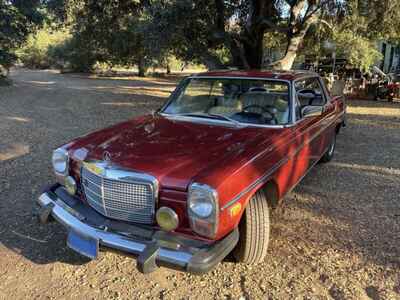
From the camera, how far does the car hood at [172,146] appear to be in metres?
2.69

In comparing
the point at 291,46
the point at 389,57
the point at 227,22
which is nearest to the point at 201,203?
the point at 291,46

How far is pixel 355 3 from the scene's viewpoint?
9.55 meters

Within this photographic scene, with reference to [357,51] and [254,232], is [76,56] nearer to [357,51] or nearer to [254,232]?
[357,51]

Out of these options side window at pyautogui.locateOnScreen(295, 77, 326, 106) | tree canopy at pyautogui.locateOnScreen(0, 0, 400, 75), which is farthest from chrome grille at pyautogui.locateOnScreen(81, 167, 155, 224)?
tree canopy at pyautogui.locateOnScreen(0, 0, 400, 75)

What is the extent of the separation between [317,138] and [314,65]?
1790cm

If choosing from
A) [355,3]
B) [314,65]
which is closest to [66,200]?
[355,3]

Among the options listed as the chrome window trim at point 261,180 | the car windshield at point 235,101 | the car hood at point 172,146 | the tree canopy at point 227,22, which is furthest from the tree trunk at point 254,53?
the car hood at point 172,146

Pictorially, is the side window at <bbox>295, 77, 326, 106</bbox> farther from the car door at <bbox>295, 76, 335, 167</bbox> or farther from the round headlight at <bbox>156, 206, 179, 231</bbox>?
the round headlight at <bbox>156, 206, 179, 231</bbox>

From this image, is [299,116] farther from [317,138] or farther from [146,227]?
[146,227]

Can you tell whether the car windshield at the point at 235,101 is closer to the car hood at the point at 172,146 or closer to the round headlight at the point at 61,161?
the car hood at the point at 172,146

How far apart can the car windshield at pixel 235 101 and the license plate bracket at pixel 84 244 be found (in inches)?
71.2

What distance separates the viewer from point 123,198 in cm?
275

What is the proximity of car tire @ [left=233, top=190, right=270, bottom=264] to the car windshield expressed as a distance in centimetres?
111

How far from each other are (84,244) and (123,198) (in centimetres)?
48
